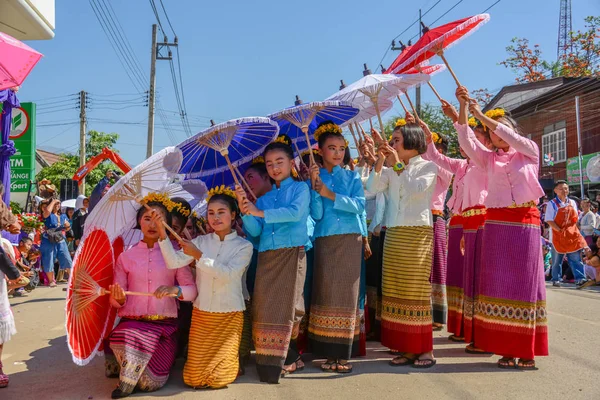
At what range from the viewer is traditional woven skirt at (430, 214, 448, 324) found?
571 cm

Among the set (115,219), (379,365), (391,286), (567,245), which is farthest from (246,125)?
(567,245)

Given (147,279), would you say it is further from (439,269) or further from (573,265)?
(573,265)

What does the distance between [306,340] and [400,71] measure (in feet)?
8.95

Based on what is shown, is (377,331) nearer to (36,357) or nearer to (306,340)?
(306,340)

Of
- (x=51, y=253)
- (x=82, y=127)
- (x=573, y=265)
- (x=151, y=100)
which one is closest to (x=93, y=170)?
(x=82, y=127)

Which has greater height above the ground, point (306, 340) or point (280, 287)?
point (280, 287)

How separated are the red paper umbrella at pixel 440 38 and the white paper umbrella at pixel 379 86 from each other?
18 cm

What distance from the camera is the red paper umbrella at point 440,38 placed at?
4543mm

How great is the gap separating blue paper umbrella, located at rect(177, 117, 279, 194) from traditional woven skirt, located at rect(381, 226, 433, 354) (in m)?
1.40

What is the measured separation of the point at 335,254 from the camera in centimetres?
447

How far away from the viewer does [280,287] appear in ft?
14.0

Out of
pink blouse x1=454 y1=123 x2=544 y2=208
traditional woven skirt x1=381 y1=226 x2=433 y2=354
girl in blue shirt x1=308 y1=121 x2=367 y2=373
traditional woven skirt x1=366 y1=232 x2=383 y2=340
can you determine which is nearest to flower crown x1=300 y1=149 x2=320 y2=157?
girl in blue shirt x1=308 y1=121 x2=367 y2=373

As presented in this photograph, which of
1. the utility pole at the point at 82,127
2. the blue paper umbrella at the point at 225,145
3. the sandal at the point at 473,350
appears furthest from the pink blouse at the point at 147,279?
the utility pole at the point at 82,127

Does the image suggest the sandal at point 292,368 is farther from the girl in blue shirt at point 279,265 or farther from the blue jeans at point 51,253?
the blue jeans at point 51,253
